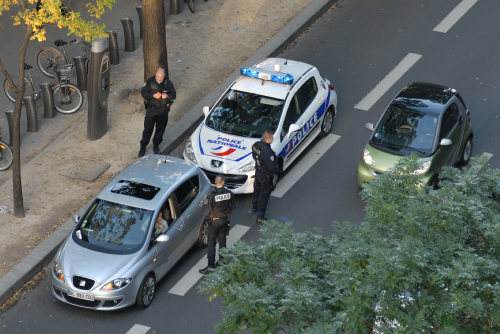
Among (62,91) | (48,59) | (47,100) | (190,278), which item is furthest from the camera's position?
(48,59)

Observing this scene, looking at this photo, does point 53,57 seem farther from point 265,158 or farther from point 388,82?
point 388,82

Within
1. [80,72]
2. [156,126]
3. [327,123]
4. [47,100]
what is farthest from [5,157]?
[327,123]

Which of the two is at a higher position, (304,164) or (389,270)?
(389,270)

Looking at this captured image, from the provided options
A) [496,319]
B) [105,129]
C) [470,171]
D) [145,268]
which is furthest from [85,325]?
[496,319]

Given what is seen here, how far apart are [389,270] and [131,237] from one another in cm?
715

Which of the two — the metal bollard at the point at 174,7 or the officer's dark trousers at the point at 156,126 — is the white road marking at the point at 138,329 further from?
the metal bollard at the point at 174,7

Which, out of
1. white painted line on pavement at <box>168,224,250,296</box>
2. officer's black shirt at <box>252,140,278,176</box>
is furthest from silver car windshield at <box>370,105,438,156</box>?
white painted line on pavement at <box>168,224,250,296</box>

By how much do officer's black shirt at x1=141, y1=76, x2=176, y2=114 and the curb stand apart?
0.97 meters

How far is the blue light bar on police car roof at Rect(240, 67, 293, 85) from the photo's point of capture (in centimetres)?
1688

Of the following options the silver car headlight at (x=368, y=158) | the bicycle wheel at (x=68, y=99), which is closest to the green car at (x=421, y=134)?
the silver car headlight at (x=368, y=158)

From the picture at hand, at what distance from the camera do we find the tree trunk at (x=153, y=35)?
61.0 feet

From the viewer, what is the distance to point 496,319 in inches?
272

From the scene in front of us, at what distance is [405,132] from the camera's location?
16.2 metres

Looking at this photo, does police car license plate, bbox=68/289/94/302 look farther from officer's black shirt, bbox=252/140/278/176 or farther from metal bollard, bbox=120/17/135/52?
metal bollard, bbox=120/17/135/52
